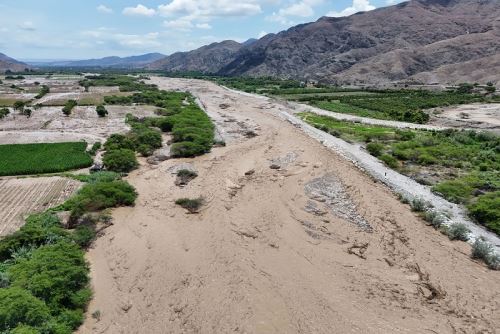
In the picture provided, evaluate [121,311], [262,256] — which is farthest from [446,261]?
[121,311]

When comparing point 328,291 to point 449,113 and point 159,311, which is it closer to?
point 159,311

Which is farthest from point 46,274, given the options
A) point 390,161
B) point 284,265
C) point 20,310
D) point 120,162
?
point 390,161

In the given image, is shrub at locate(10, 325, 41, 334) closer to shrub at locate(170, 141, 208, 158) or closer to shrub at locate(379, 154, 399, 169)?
shrub at locate(170, 141, 208, 158)

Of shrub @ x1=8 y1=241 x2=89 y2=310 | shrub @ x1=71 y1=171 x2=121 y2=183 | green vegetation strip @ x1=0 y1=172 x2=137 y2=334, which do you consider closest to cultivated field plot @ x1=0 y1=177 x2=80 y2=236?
shrub @ x1=71 y1=171 x2=121 y2=183

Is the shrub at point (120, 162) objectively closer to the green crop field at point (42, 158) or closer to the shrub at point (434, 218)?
the green crop field at point (42, 158)

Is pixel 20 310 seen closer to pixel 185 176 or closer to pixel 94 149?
pixel 185 176

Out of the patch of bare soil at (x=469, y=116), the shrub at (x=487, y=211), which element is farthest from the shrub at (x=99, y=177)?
the patch of bare soil at (x=469, y=116)
